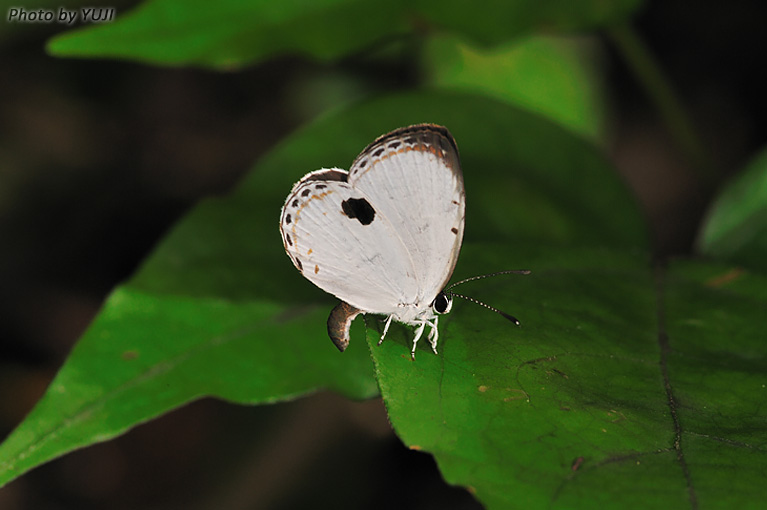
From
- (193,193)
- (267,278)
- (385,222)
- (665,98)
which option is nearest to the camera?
(385,222)

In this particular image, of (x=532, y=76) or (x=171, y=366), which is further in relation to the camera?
(x=532, y=76)

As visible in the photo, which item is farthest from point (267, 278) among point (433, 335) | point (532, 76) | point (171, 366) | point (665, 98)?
point (532, 76)

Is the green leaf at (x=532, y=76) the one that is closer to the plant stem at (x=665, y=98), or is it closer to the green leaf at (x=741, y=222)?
the plant stem at (x=665, y=98)

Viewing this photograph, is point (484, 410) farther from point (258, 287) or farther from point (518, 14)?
point (518, 14)

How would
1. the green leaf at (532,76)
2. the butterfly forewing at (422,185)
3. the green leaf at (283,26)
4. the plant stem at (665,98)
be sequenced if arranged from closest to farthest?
A: the butterfly forewing at (422,185)
the green leaf at (283,26)
the plant stem at (665,98)
the green leaf at (532,76)

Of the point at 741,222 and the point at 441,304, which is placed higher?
the point at 441,304
